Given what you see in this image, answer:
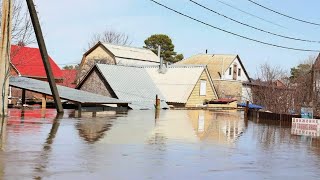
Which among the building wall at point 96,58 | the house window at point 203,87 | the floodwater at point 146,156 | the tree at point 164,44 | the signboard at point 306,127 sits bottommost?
the floodwater at point 146,156

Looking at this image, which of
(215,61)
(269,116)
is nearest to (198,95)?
(215,61)

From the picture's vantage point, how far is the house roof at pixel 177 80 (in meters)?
51.3

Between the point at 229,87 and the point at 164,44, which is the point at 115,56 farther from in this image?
the point at 164,44

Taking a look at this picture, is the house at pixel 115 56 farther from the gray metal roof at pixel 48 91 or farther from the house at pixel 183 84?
the gray metal roof at pixel 48 91

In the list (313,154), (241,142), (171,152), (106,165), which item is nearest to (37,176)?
(106,165)

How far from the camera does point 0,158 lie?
1006cm

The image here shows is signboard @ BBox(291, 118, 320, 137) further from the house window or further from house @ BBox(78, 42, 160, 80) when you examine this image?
house @ BBox(78, 42, 160, 80)

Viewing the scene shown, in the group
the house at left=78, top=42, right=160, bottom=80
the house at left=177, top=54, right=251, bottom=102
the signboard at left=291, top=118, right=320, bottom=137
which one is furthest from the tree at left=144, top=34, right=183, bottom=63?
the signboard at left=291, top=118, right=320, bottom=137

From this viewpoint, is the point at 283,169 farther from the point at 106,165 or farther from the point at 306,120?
the point at 306,120

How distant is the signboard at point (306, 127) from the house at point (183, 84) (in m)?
26.7

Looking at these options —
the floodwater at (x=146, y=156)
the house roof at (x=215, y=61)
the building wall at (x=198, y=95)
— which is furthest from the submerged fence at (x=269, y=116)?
the house roof at (x=215, y=61)

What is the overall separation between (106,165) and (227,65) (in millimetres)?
61059

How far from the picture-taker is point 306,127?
76.7ft

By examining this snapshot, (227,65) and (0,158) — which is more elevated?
(227,65)
